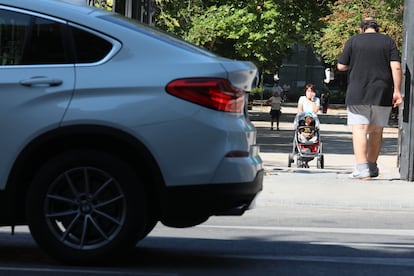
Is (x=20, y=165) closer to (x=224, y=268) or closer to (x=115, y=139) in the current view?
(x=115, y=139)

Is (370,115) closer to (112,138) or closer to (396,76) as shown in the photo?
(396,76)

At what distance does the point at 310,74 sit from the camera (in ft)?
342

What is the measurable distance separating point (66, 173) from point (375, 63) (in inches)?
282

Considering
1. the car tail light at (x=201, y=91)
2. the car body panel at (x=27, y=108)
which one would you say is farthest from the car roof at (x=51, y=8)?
the car tail light at (x=201, y=91)

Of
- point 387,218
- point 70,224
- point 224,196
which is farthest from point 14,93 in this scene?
point 387,218

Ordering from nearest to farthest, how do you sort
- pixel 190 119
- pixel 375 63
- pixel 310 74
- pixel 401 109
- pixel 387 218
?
pixel 190 119 → pixel 387 218 → pixel 375 63 → pixel 401 109 → pixel 310 74

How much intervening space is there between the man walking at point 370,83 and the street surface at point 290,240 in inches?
24.3

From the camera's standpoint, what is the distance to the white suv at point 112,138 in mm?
6801

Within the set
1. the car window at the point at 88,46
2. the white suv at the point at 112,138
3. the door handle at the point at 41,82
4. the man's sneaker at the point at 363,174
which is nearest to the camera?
the white suv at the point at 112,138

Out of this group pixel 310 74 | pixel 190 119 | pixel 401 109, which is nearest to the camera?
pixel 190 119

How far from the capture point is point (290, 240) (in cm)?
876

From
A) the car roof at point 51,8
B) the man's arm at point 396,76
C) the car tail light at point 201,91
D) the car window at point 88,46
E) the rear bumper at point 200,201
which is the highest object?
the car roof at point 51,8

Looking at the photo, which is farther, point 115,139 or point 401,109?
point 401,109

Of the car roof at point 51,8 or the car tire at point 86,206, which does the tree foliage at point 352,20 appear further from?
the car tire at point 86,206
